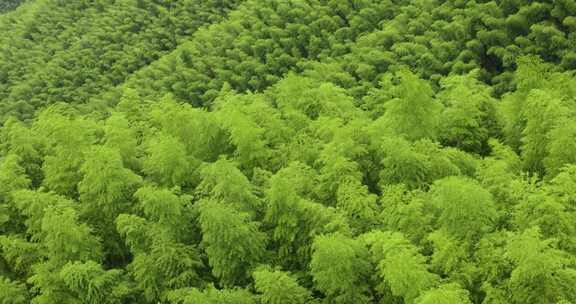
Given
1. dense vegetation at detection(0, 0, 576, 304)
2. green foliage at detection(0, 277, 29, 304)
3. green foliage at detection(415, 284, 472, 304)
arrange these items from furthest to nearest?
green foliage at detection(0, 277, 29, 304) → dense vegetation at detection(0, 0, 576, 304) → green foliage at detection(415, 284, 472, 304)

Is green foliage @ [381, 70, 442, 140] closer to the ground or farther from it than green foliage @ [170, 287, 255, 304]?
farther from it

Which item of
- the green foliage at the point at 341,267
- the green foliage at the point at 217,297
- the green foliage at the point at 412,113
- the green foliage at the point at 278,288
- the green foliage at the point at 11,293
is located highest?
the green foliage at the point at 412,113

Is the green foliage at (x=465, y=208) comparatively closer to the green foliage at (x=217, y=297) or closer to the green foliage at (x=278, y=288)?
the green foliage at (x=278, y=288)

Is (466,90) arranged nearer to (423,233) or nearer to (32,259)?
(423,233)

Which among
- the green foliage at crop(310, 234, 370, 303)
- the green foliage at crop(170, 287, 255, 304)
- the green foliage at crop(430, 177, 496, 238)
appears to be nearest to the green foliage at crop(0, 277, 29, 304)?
the green foliage at crop(170, 287, 255, 304)

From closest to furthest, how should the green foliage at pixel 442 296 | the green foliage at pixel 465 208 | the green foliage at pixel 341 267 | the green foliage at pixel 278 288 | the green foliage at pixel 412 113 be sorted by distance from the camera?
1. the green foliage at pixel 442 296
2. the green foliage at pixel 465 208
3. the green foliage at pixel 341 267
4. the green foliage at pixel 278 288
5. the green foliage at pixel 412 113

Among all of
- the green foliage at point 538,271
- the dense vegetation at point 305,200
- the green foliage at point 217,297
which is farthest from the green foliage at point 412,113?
the green foliage at point 217,297

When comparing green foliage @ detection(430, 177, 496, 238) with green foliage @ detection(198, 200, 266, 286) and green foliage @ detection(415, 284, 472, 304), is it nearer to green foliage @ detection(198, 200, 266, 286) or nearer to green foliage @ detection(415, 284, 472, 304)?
green foliage @ detection(415, 284, 472, 304)

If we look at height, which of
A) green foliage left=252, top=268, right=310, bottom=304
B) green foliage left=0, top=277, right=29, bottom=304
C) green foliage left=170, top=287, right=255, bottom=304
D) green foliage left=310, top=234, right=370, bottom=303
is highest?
green foliage left=310, top=234, right=370, bottom=303

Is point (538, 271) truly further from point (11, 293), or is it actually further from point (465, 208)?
point (11, 293)

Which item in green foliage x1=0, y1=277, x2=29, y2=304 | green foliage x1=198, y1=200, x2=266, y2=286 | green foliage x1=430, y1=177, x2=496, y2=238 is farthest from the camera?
green foliage x1=0, y1=277, x2=29, y2=304

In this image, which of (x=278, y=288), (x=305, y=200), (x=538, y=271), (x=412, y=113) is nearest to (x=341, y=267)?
(x=278, y=288)

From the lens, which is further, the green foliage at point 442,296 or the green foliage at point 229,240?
the green foliage at point 229,240
